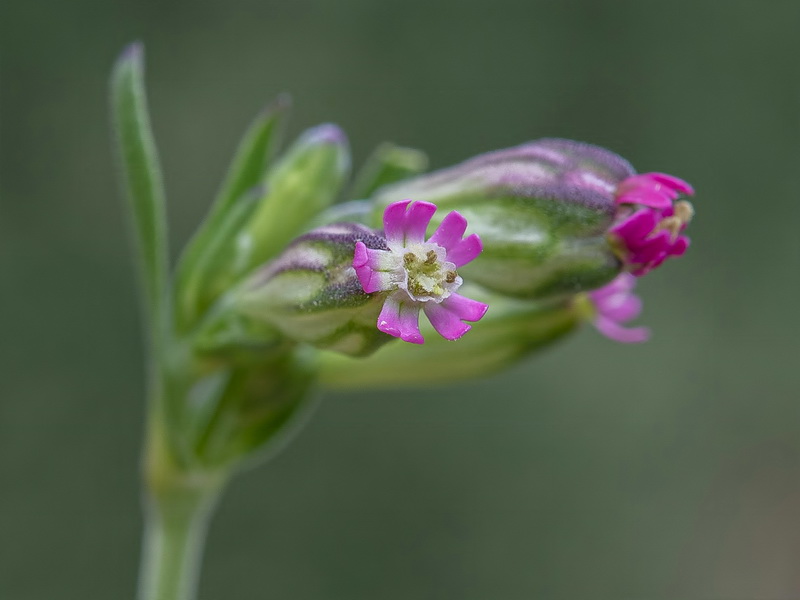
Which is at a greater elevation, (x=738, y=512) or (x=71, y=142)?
(x=71, y=142)

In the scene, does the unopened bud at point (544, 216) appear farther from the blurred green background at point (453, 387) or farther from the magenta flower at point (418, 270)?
the blurred green background at point (453, 387)

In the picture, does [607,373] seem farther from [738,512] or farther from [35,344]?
[35,344]

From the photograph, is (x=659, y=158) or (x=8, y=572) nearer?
(x=8, y=572)

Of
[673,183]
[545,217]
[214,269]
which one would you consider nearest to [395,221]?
[545,217]

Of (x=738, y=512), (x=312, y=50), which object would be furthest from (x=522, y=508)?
(x=312, y=50)

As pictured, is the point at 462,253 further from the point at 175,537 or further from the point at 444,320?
the point at 175,537

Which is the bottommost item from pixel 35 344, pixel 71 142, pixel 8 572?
pixel 8 572
